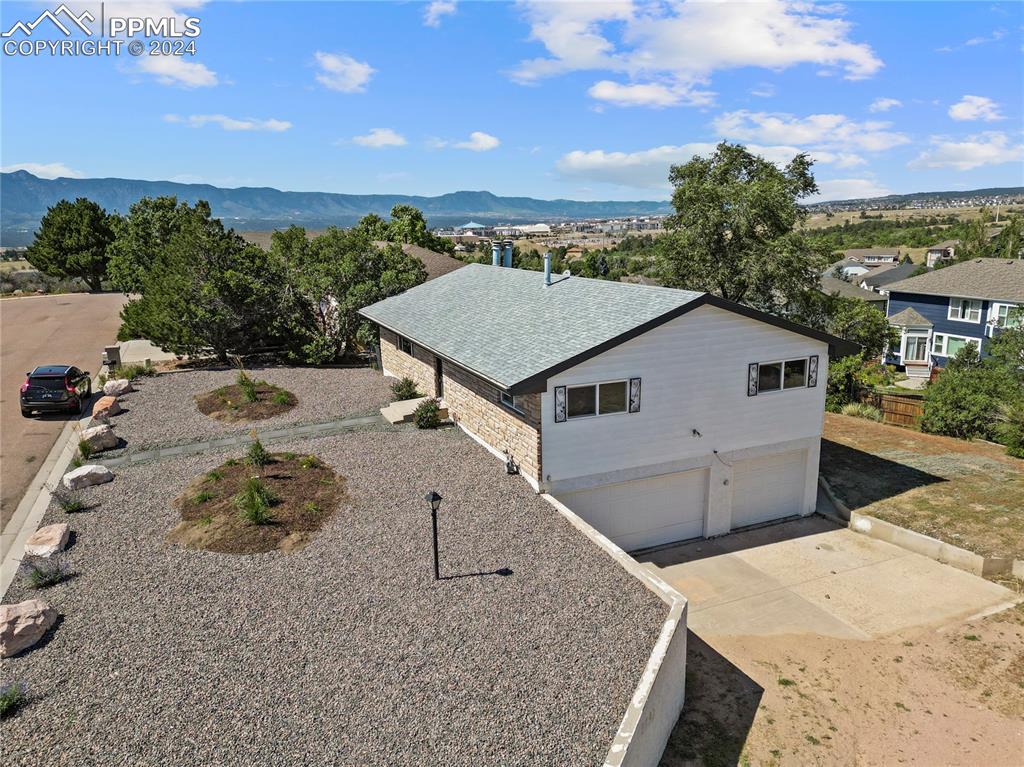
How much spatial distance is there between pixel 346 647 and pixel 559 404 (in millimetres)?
6577

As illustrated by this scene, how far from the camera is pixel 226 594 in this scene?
1020 cm

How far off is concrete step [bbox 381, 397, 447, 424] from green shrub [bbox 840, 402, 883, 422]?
1841 cm

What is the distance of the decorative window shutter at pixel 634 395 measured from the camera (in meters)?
14.1

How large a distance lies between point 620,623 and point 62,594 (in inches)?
354

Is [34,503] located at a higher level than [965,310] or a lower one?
lower

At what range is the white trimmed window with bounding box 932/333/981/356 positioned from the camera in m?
37.9

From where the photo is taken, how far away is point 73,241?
173ft

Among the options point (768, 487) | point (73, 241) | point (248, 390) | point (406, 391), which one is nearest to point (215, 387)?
point (248, 390)

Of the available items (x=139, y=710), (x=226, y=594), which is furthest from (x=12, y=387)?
(x=139, y=710)

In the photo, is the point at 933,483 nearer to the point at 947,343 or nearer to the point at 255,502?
the point at 255,502

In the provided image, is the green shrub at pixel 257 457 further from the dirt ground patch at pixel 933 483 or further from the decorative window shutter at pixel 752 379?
the dirt ground patch at pixel 933 483

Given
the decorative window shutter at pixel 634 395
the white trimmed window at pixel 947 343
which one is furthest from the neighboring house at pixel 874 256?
the decorative window shutter at pixel 634 395

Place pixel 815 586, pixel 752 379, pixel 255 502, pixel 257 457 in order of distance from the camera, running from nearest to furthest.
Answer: pixel 255 502, pixel 815 586, pixel 257 457, pixel 752 379

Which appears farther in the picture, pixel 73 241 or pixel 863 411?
pixel 73 241
